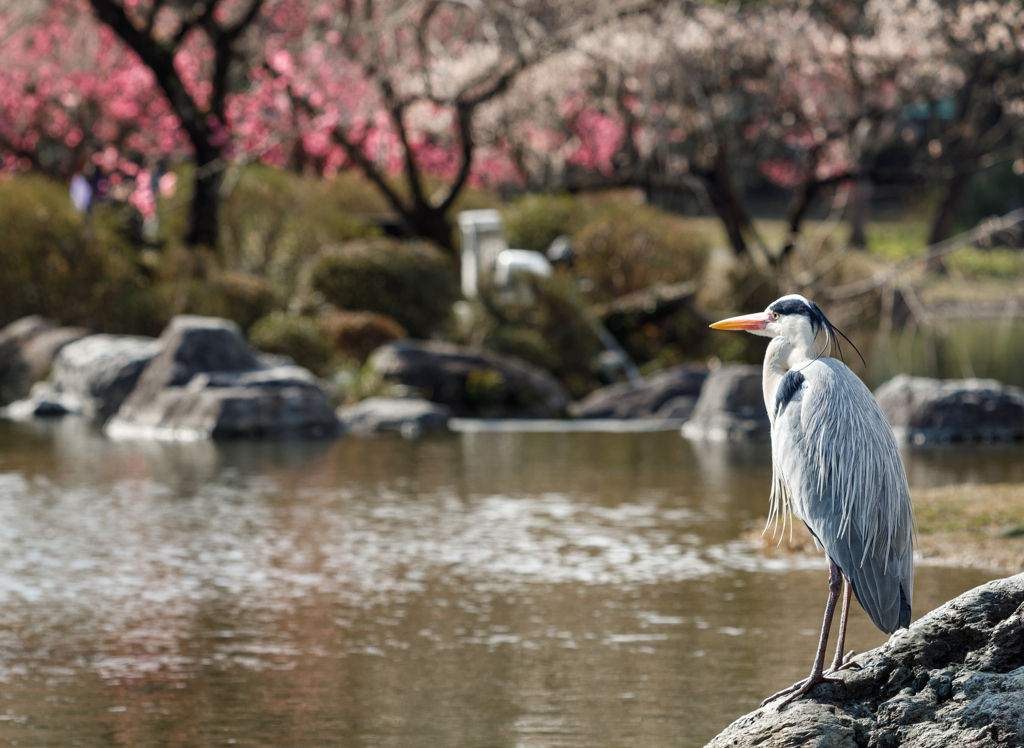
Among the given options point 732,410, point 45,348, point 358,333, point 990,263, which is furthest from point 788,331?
point 990,263

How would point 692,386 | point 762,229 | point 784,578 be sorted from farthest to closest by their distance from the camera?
point 762,229 → point 692,386 → point 784,578

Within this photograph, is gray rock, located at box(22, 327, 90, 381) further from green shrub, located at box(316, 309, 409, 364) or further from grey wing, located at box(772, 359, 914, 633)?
grey wing, located at box(772, 359, 914, 633)

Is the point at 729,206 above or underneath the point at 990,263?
above

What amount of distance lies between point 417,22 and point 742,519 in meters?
13.4

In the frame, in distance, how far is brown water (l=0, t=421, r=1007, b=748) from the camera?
6.10 m

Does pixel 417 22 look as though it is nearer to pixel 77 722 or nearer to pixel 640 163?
pixel 640 163

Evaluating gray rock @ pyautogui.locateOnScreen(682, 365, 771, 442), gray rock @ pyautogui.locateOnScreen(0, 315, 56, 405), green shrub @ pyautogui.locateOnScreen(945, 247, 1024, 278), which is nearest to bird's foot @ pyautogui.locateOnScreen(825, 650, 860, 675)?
gray rock @ pyautogui.locateOnScreen(682, 365, 771, 442)

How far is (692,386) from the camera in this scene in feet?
61.7

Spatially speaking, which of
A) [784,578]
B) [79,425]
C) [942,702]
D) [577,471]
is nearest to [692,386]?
[577,471]

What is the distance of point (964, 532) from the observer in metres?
9.70

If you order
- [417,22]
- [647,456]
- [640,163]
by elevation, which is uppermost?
[417,22]

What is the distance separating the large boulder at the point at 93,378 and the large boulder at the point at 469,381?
2954mm

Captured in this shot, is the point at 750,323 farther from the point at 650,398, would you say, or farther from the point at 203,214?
the point at 203,214

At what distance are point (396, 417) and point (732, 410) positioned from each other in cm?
380
